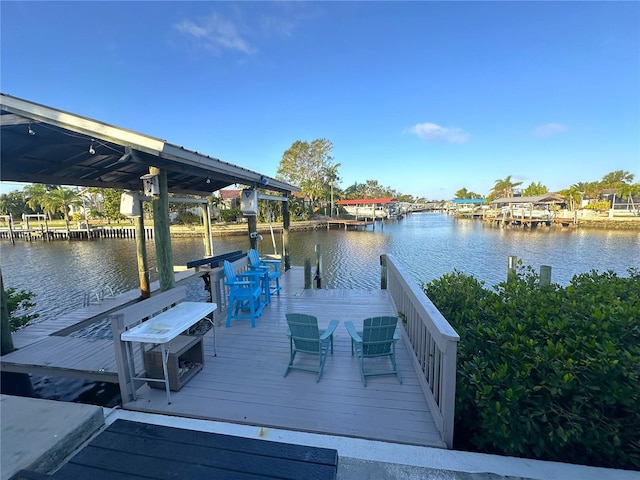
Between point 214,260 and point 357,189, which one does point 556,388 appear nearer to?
point 214,260

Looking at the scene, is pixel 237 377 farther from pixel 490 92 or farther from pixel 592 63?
pixel 490 92

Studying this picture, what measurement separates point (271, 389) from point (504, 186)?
8411 centimetres

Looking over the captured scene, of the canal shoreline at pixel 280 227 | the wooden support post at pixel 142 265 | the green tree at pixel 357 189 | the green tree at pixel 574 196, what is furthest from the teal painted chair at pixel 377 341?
the green tree at pixel 357 189

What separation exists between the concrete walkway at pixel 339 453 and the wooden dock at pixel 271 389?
11 cm

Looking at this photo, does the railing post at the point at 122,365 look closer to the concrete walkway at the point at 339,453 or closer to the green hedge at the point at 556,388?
the concrete walkway at the point at 339,453

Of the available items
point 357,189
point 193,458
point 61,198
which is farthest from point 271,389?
point 357,189

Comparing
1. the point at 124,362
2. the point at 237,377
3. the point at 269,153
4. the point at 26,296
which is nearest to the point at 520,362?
the point at 237,377

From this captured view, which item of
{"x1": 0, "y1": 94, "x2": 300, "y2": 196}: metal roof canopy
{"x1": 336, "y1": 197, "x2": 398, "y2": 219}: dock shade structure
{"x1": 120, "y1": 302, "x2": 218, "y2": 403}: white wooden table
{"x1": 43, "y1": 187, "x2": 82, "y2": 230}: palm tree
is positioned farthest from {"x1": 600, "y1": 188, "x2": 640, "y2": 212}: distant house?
{"x1": 43, "y1": 187, "x2": 82, "y2": 230}: palm tree

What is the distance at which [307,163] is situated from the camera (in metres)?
41.8

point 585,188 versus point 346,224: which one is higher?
point 585,188

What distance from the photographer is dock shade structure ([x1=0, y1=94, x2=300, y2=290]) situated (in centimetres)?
298

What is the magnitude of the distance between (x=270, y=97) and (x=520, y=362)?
2126 centimetres

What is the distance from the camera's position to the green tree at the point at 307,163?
41.2 m

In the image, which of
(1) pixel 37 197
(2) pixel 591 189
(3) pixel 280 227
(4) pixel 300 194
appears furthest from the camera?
(2) pixel 591 189
